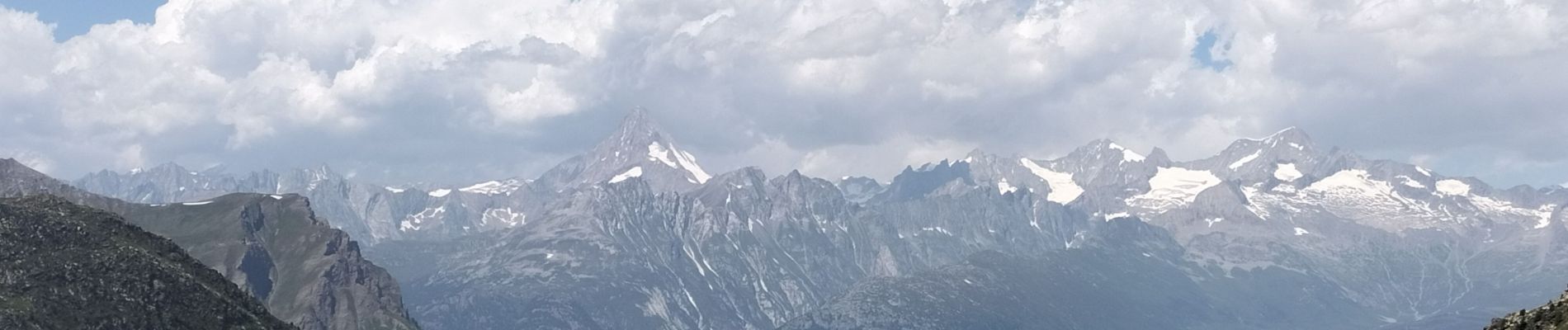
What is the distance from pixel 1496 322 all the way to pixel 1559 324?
21.5 metres

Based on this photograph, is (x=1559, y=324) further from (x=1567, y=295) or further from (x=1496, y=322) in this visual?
→ (x=1496, y=322)

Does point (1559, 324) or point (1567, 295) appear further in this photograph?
point (1567, 295)

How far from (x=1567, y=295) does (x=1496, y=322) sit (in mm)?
12973

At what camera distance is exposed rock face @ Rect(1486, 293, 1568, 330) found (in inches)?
4724

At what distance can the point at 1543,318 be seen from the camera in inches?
4919

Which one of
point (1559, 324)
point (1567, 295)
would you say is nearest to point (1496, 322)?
point (1567, 295)

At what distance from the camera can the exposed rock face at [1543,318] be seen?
120 m

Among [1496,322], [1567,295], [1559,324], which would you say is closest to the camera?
[1559,324]

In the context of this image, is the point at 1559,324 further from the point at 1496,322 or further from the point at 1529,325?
the point at 1496,322

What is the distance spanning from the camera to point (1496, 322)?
458 ft

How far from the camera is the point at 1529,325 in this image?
124 m

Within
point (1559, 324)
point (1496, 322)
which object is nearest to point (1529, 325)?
point (1559, 324)

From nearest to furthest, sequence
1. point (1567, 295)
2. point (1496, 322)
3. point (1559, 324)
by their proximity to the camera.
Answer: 1. point (1559, 324)
2. point (1567, 295)
3. point (1496, 322)

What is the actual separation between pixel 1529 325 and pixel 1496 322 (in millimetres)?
16495
